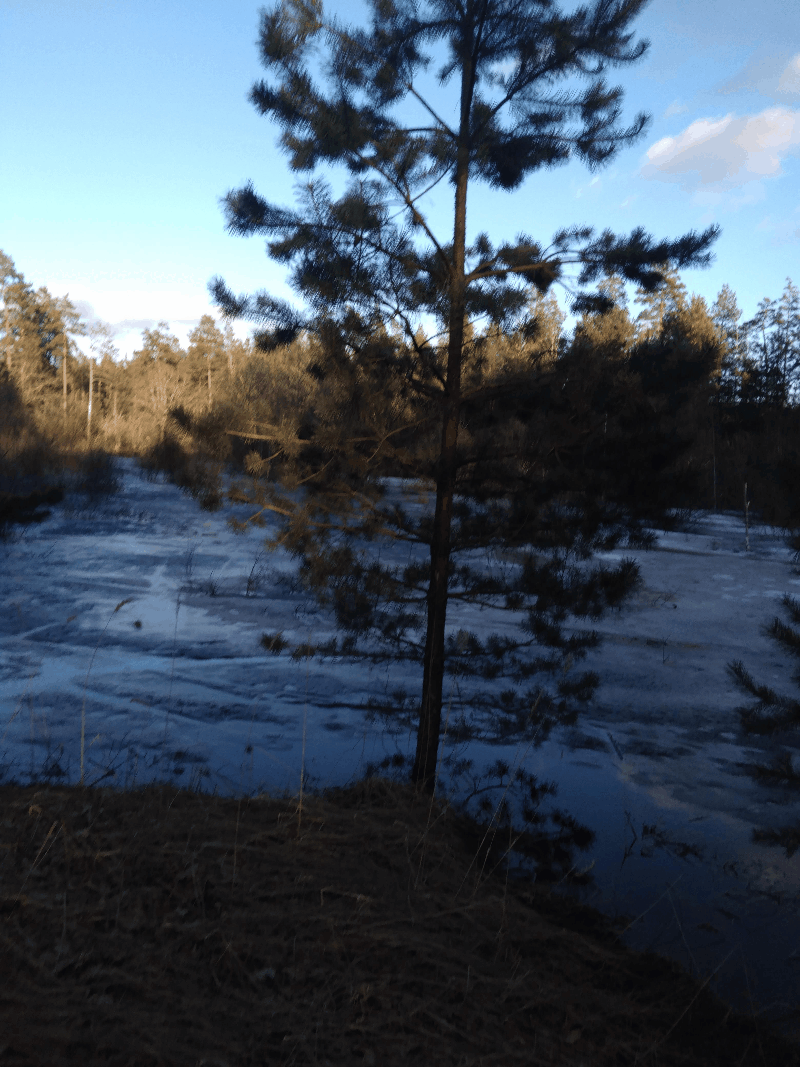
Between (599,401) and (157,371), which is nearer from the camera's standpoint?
A: (599,401)

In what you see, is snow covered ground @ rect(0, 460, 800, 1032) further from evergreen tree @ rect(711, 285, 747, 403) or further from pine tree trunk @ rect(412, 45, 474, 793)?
evergreen tree @ rect(711, 285, 747, 403)

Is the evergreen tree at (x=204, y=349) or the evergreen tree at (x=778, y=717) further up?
the evergreen tree at (x=204, y=349)

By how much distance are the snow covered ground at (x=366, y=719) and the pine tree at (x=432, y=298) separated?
102cm

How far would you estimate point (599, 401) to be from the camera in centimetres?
496

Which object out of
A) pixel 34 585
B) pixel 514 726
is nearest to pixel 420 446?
pixel 514 726

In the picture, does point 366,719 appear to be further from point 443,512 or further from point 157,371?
point 157,371

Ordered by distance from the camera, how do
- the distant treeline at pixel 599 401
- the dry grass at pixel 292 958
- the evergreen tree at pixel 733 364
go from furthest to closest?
the evergreen tree at pixel 733 364 → the distant treeline at pixel 599 401 → the dry grass at pixel 292 958

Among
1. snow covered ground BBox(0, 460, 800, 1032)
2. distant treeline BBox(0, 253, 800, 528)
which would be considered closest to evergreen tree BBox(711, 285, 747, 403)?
distant treeline BBox(0, 253, 800, 528)

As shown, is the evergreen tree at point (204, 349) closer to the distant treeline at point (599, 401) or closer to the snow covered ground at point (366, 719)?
the distant treeline at point (599, 401)

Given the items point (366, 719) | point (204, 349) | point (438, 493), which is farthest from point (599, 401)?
point (204, 349)

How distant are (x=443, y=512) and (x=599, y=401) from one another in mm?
1292

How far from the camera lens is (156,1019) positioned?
1.99m

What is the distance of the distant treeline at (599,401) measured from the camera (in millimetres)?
4738

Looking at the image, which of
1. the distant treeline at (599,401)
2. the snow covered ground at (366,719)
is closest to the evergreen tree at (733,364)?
the distant treeline at (599,401)
